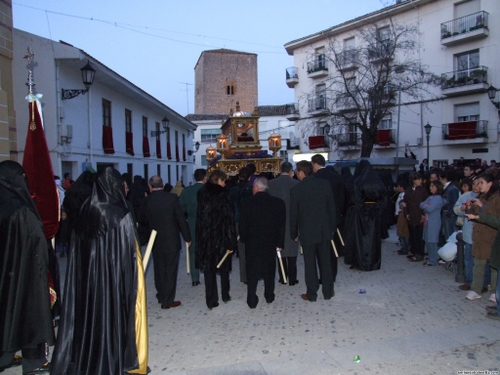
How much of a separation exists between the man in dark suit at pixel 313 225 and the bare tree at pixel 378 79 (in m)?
17.3

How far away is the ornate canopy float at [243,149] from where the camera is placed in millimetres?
11086

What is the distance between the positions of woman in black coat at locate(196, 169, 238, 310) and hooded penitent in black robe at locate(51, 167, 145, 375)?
2018 millimetres

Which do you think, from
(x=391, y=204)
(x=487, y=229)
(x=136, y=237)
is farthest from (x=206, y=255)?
(x=391, y=204)

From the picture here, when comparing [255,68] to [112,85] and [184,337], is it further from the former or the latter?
[184,337]

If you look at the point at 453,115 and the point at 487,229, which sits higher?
the point at 453,115

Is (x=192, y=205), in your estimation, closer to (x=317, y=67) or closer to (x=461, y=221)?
(x=461, y=221)

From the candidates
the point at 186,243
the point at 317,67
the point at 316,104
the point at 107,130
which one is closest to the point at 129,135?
the point at 107,130

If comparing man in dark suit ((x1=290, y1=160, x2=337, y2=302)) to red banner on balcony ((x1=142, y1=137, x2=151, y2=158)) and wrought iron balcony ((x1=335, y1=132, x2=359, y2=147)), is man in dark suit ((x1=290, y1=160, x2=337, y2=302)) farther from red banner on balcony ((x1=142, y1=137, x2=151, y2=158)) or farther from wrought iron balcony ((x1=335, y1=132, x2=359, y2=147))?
wrought iron balcony ((x1=335, y1=132, x2=359, y2=147))

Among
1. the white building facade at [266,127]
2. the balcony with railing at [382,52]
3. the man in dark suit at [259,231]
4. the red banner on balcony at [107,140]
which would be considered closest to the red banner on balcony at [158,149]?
the red banner on balcony at [107,140]

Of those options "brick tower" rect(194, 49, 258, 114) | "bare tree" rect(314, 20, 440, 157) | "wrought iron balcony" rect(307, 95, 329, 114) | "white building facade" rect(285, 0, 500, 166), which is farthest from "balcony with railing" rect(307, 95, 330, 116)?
"brick tower" rect(194, 49, 258, 114)

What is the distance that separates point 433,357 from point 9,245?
402 centimetres

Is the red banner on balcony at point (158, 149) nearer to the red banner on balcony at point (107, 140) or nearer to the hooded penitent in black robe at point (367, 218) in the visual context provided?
the red banner on balcony at point (107, 140)

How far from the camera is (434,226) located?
7.45 metres

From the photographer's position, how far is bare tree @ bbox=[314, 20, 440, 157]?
22.4 meters
